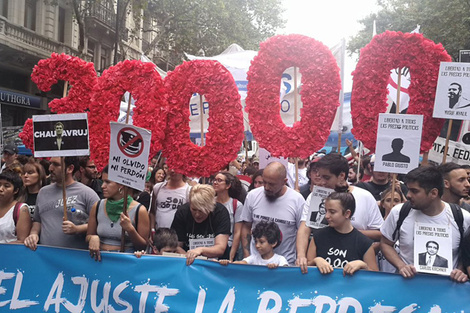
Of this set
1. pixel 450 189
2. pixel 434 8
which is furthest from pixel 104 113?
pixel 434 8

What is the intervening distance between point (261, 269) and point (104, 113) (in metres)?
2.62

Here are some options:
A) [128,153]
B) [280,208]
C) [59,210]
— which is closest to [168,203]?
[59,210]

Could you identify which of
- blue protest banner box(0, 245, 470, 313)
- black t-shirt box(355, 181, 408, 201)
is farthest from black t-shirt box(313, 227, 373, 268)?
black t-shirt box(355, 181, 408, 201)

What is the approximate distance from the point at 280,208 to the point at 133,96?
201 centimetres

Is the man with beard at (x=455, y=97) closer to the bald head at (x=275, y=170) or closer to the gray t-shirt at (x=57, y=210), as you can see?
the bald head at (x=275, y=170)

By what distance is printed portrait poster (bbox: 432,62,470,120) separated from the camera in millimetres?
4949

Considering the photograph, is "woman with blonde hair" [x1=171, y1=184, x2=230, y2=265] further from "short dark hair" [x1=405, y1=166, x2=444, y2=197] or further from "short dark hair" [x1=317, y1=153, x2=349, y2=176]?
"short dark hair" [x1=405, y1=166, x2=444, y2=197]

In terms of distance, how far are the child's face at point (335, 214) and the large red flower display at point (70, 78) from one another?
3.29 m

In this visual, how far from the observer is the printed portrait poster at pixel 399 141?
186 inches

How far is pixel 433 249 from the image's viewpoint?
12.5 ft

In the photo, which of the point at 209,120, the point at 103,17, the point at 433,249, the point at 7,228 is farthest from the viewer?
the point at 103,17

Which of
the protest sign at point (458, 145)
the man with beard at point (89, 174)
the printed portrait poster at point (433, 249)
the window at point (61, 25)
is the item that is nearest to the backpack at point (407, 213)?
the printed portrait poster at point (433, 249)

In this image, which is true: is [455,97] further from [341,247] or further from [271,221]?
[271,221]

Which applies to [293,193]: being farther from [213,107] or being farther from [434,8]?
[434,8]
